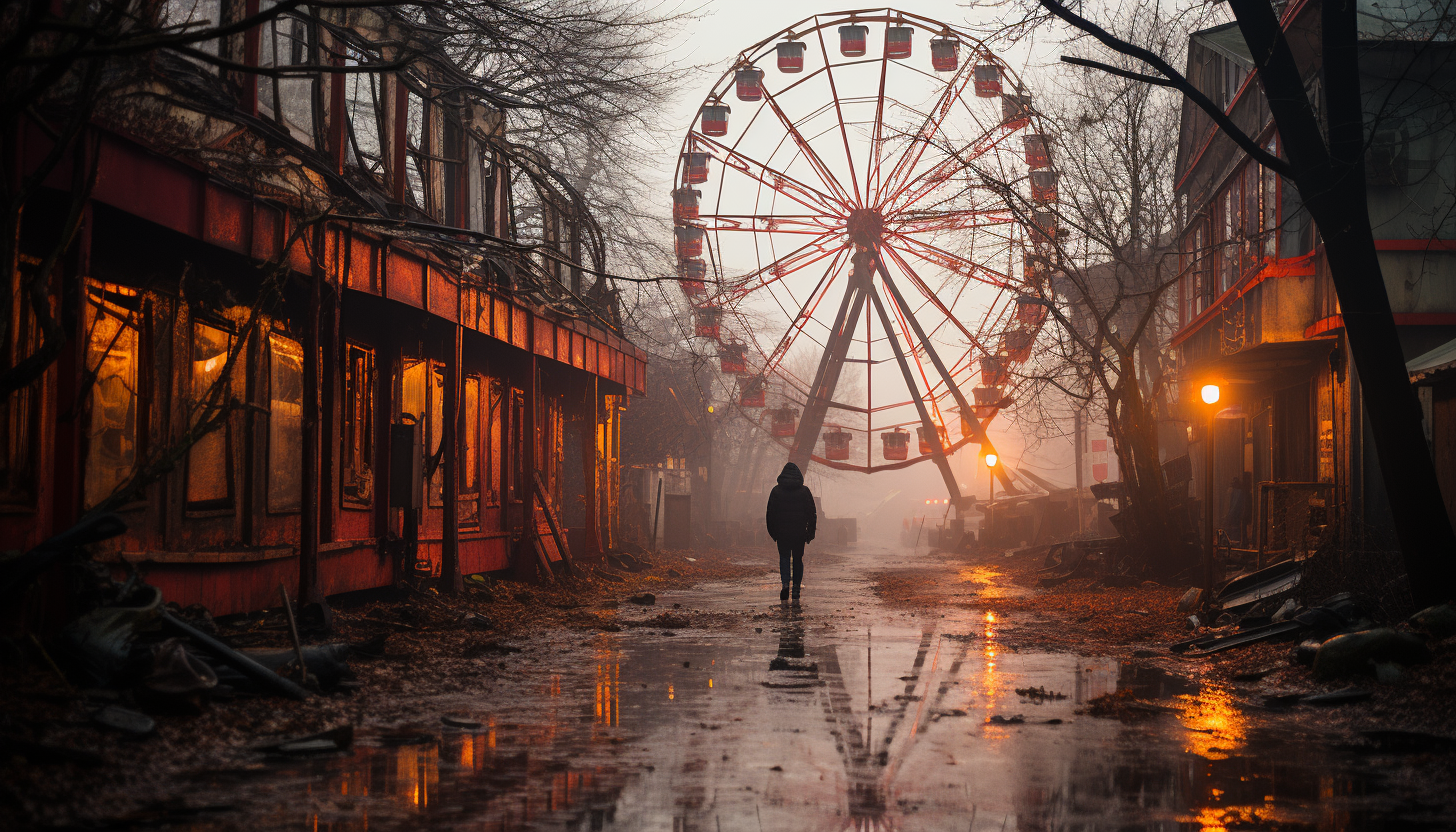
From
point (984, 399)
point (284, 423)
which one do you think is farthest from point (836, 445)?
point (284, 423)

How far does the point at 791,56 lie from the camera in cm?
3478

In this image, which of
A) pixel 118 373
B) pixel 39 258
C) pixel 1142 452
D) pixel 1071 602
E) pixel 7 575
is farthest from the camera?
pixel 1142 452

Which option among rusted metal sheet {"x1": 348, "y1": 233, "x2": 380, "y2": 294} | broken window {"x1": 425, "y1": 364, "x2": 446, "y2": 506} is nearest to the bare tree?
rusted metal sheet {"x1": 348, "y1": 233, "x2": 380, "y2": 294}

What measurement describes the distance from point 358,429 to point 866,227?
2354 centimetres

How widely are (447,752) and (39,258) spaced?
17.2ft

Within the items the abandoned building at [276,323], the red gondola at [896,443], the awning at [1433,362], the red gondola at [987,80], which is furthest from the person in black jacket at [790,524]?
the red gondola at [896,443]

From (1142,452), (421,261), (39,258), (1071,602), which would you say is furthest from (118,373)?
(1142,452)

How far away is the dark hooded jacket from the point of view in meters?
17.2

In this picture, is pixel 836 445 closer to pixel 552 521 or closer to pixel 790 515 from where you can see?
pixel 552 521

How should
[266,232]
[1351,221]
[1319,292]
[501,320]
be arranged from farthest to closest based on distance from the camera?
1. [501,320]
2. [1319,292]
3. [266,232]
4. [1351,221]

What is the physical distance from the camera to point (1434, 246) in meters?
15.3

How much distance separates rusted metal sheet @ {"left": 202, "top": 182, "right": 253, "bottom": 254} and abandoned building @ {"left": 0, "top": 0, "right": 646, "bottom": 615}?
0.08ft

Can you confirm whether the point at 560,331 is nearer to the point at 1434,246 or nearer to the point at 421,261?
the point at 421,261

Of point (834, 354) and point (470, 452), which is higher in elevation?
point (834, 354)
